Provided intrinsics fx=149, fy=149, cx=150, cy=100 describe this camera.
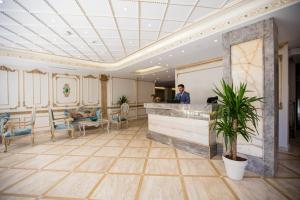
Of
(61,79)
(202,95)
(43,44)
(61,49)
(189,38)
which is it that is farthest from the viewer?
(61,79)

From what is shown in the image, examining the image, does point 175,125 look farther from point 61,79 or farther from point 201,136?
point 61,79

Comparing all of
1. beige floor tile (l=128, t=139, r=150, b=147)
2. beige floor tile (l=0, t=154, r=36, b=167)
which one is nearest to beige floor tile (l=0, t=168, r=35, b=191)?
beige floor tile (l=0, t=154, r=36, b=167)

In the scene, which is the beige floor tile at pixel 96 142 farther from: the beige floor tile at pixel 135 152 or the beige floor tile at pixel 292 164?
the beige floor tile at pixel 292 164

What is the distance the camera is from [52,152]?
Result: 4.16 meters

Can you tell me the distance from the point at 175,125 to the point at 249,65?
92.7 inches

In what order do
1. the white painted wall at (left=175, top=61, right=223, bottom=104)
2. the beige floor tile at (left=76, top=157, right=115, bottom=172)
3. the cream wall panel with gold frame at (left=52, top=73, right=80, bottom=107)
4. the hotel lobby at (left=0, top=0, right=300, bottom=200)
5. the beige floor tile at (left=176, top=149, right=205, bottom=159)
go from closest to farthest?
the hotel lobby at (left=0, top=0, right=300, bottom=200)
the beige floor tile at (left=76, top=157, right=115, bottom=172)
the beige floor tile at (left=176, top=149, right=205, bottom=159)
the white painted wall at (left=175, top=61, right=223, bottom=104)
the cream wall panel with gold frame at (left=52, top=73, right=80, bottom=107)

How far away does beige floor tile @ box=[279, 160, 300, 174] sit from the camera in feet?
9.73

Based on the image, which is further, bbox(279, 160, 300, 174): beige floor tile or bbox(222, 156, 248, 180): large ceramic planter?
bbox(279, 160, 300, 174): beige floor tile

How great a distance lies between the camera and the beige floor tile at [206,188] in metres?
2.19

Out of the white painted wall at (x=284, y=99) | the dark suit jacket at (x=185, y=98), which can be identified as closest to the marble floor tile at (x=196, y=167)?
the dark suit jacket at (x=185, y=98)

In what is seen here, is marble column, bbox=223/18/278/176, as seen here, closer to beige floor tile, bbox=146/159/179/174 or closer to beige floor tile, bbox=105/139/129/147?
beige floor tile, bbox=146/159/179/174

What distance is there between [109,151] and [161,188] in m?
2.21

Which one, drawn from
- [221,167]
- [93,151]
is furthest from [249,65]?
[93,151]

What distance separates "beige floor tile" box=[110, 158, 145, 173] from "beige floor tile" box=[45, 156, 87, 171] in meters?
0.92
